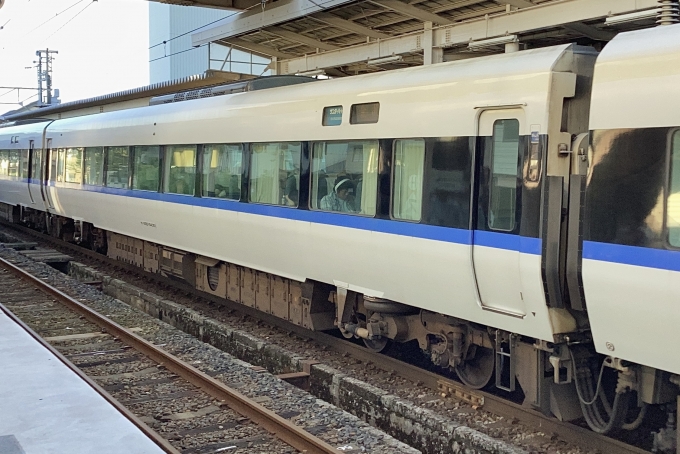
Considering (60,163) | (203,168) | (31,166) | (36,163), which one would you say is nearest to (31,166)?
(31,166)

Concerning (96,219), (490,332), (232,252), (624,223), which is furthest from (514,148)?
(96,219)

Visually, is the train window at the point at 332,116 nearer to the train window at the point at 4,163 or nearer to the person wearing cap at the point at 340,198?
the person wearing cap at the point at 340,198

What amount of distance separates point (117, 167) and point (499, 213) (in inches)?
397

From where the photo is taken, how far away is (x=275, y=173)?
30.6 ft

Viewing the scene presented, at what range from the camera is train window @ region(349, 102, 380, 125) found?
25.0ft

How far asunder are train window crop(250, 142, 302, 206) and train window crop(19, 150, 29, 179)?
13.4 m

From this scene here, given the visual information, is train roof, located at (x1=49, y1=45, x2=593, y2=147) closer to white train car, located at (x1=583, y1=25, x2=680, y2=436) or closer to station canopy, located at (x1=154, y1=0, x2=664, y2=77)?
white train car, located at (x1=583, y1=25, x2=680, y2=436)

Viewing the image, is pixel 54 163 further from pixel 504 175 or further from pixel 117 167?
pixel 504 175

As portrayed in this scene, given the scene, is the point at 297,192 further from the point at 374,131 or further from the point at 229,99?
the point at 229,99

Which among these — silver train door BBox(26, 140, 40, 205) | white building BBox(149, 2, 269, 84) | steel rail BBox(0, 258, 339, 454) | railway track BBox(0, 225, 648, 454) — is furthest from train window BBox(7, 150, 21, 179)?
white building BBox(149, 2, 269, 84)

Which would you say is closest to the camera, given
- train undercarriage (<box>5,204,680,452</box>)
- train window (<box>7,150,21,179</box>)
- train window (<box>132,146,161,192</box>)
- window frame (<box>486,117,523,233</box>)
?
train undercarriage (<box>5,204,680,452</box>)

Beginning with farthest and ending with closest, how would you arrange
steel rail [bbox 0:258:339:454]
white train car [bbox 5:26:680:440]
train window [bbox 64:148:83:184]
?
train window [bbox 64:148:83:184] < steel rail [bbox 0:258:339:454] < white train car [bbox 5:26:680:440]

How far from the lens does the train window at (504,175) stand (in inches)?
239

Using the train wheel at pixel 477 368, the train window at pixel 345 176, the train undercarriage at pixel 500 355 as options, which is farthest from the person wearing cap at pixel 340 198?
the train wheel at pixel 477 368
